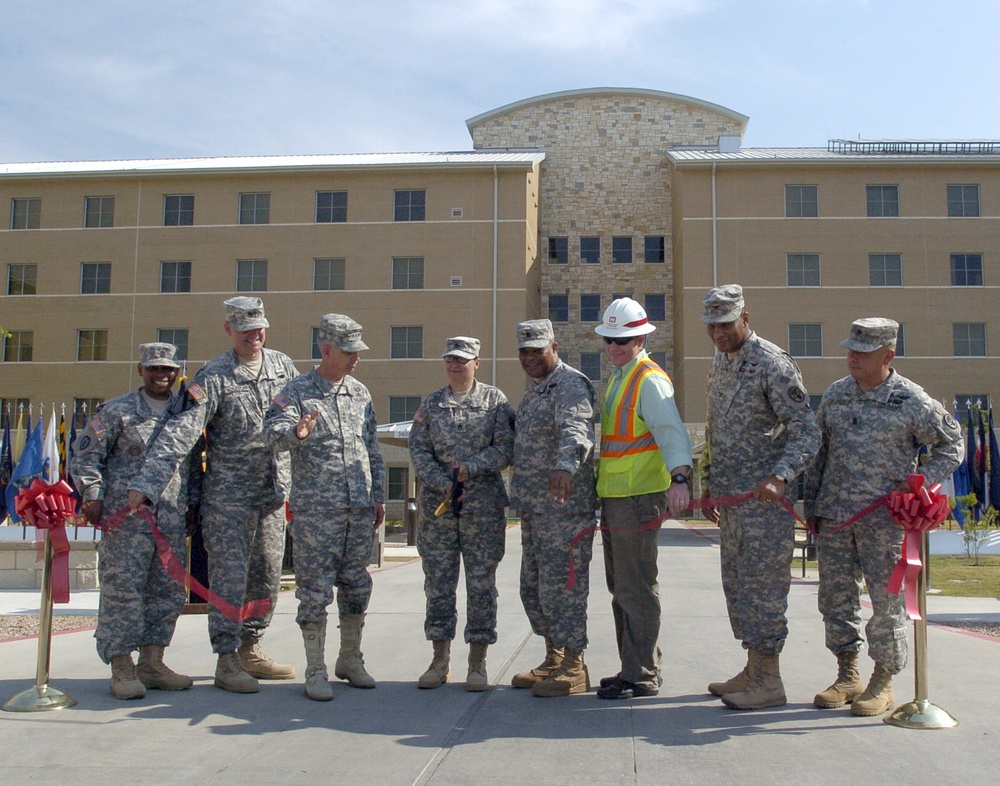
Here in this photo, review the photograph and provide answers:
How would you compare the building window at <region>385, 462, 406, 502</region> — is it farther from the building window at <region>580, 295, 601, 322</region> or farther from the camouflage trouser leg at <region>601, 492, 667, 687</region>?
the camouflage trouser leg at <region>601, 492, 667, 687</region>

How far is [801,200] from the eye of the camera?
40312mm

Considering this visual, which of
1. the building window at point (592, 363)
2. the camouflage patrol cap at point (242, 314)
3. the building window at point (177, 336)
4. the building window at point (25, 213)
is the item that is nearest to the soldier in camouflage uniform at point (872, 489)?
the camouflage patrol cap at point (242, 314)

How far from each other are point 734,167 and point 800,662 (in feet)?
120

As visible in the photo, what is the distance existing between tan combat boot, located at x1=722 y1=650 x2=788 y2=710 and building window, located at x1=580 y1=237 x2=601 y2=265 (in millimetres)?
42694

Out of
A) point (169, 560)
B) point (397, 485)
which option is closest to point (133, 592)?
point (169, 560)

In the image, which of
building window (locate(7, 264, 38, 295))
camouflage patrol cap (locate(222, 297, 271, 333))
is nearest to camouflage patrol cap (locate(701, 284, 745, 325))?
camouflage patrol cap (locate(222, 297, 271, 333))

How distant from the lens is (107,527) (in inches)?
215

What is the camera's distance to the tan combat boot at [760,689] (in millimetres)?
4992

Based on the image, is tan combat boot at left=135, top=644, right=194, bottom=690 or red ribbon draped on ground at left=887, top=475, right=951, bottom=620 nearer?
Result: red ribbon draped on ground at left=887, top=475, right=951, bottom=620

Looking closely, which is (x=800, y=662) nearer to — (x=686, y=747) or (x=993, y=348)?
(x=686, y=747)

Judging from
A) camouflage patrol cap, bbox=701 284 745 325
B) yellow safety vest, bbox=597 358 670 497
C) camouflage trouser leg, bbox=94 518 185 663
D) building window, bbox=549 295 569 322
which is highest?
building window, bbox=549 295 569 322

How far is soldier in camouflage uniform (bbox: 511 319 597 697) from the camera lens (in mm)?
5336

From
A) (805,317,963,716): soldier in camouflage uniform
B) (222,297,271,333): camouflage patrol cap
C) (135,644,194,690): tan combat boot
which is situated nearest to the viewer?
(805,317,963,716): soldier in camouflage uniform

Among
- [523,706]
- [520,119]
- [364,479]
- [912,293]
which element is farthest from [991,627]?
[520,119]
